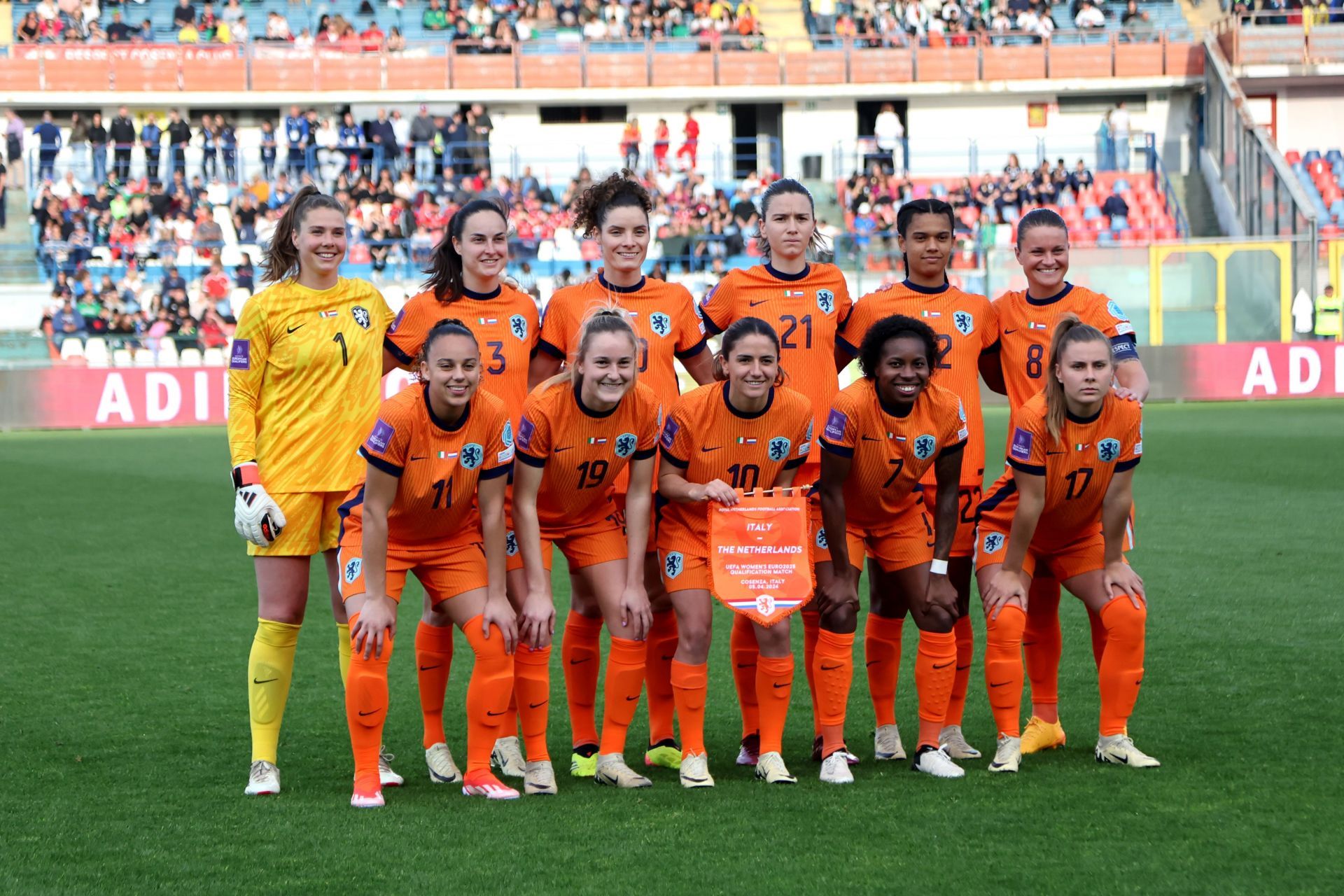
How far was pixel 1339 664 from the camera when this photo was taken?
6656 mm

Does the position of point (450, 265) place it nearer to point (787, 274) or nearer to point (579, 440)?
point (579, 440)

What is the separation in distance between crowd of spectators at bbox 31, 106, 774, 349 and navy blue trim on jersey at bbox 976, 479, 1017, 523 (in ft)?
63.3

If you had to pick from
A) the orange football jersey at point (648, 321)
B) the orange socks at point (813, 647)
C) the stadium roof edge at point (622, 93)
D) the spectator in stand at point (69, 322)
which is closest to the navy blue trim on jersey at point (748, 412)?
the orange football jersey at point (648, 321)

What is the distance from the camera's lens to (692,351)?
19.5 feet

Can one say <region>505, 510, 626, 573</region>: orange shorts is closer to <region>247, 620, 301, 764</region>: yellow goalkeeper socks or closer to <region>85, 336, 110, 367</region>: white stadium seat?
<region>247, 620, 301, 764</region>: yellow goalkeeper socks

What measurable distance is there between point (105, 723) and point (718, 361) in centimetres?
282

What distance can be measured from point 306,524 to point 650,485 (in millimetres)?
1205

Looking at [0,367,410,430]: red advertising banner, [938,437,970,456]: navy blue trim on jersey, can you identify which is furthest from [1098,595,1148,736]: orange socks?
[0,367,410,430]: red advertising banner

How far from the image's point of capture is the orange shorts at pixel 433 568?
512 centimetres

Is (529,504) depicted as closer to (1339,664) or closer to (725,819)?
(725,819)

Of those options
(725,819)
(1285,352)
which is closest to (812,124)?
A: (1285,352)

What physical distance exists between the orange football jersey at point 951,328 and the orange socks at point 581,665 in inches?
55.2

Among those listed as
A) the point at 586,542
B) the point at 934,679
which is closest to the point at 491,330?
the point at 586,542

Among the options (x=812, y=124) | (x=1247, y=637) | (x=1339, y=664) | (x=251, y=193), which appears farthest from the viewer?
(x=812, y=124)
